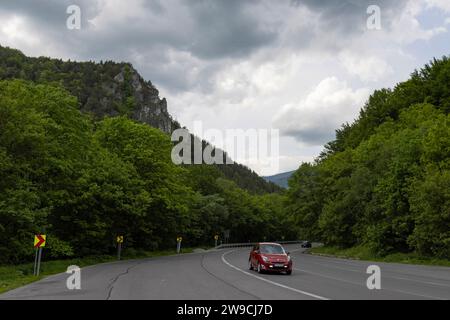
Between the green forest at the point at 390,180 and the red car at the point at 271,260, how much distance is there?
15.5 m

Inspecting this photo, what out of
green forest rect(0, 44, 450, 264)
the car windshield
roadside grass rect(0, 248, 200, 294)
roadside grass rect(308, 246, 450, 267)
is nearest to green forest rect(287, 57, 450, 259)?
green forest rect(0, 44, 450, 264)

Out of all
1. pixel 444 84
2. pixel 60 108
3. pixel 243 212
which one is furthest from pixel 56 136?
pixel 243 212

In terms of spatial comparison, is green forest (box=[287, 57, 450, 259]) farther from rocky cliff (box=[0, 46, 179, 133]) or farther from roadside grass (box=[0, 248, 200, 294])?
rocky cliff (box=[0, 46, 179, 133])

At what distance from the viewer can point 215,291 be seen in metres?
15.8

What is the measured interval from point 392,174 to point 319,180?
24803mm

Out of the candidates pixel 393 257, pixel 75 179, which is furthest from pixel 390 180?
pixel 75 179

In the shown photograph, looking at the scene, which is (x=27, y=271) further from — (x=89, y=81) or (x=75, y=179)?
(x=89, y=81)

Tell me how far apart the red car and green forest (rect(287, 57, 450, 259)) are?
1549 centimetres

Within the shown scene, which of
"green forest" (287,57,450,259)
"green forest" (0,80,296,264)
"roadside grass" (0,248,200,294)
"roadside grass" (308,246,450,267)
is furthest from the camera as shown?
"green forest" (287,57,450,259)

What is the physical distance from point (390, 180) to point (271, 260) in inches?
953

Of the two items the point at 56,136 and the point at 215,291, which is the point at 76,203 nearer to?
the point at 56,136

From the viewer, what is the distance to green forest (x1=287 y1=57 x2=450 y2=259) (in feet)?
123

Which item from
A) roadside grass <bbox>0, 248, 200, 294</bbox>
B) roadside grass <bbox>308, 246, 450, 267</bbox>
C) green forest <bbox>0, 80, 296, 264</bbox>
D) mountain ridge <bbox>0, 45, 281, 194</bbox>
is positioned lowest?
roadside grass <bbox>308, 246, 450, 267</bbox>

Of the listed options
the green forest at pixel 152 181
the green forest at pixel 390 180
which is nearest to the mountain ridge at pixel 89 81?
the green forest at pixel 390 180
